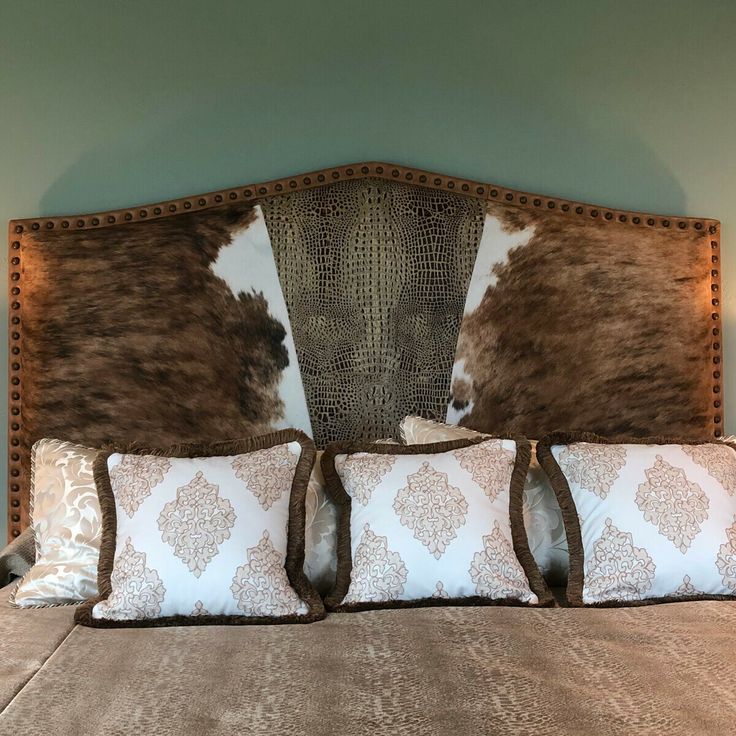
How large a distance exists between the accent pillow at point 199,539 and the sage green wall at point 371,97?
957 millimetres

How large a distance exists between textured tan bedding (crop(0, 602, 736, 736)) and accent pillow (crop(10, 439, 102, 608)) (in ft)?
0.42

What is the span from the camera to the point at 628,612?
179 cm

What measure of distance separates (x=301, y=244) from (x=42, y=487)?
3.35ft

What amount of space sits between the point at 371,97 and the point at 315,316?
73cm

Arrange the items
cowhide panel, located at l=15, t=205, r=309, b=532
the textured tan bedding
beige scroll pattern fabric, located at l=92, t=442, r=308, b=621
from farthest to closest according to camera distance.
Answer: cowhide panel, located at l=15, t=205, r=309, b=532 → beige scroll pattern fabric, located at l=92, t=442, r=308, b=621 → the textured tan bedding

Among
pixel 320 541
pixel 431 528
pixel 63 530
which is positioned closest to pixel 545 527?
pixel 431 528

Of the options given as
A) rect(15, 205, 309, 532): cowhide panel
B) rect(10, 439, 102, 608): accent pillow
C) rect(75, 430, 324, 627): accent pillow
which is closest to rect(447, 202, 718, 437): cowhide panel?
rect(15, 205, 309, 532): cowhide panel

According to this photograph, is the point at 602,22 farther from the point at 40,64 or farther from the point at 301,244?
the point at 40,64

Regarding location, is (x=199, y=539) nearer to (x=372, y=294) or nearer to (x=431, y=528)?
(x=431, y=528)

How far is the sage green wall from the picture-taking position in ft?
8.30

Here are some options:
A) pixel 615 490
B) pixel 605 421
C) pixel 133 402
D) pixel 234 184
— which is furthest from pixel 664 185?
pixel 133 402

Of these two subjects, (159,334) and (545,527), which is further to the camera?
(159,334)

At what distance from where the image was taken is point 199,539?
177 cm

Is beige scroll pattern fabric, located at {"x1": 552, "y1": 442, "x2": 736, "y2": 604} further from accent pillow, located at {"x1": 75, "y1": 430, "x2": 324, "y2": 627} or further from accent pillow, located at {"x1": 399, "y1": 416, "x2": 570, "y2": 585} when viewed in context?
accent pillow, located at {"x1": 75, "y1": 430, "x2": 324, "y2": 627}
